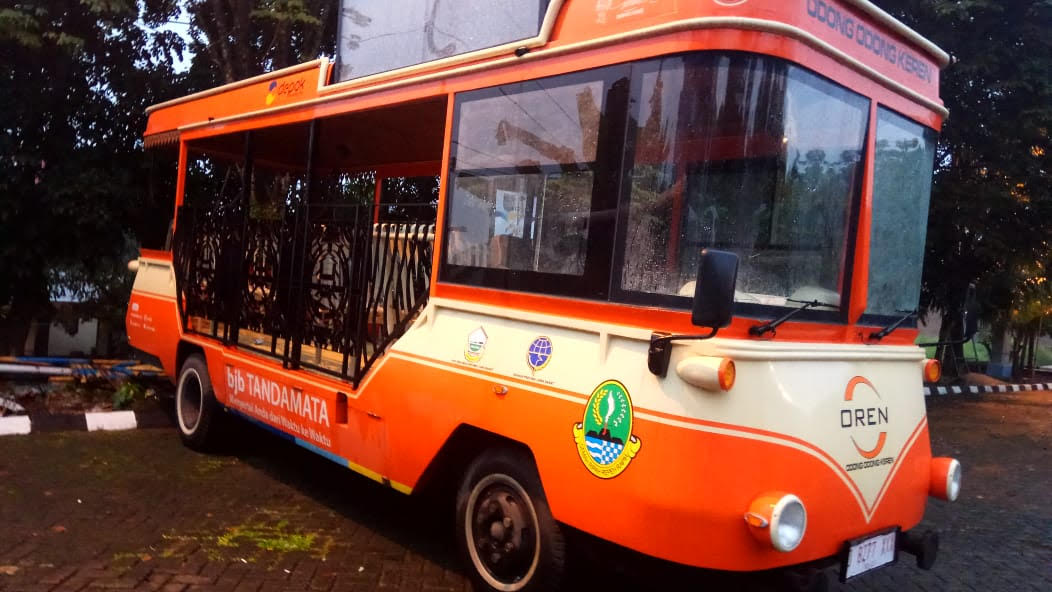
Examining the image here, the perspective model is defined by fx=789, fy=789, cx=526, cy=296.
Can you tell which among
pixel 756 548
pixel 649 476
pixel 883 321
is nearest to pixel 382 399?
pixel 649 476

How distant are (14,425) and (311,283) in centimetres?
335

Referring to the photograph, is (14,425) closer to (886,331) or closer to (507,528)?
(507,528)

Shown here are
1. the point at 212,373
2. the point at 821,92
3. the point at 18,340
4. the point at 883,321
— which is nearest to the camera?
the point at 821,92

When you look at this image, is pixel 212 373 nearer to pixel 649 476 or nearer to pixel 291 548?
pixel 291 548

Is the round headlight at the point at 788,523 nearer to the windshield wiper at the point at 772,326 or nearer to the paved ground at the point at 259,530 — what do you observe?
the paved ground at the point at 259,530

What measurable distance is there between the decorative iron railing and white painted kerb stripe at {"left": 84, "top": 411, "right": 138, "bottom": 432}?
1.29 m

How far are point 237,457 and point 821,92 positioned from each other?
5289 mm

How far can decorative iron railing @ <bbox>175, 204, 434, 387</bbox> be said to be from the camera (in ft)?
15.5

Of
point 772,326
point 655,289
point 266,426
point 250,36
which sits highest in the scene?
point 250,36

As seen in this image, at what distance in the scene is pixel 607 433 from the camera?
3119mm

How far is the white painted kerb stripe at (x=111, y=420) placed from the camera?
6.98 meters

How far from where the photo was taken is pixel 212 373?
6.21 metres

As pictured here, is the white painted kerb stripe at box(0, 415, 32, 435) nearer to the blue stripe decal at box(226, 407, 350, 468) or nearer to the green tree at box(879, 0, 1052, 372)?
the blue stripe decal at box(226, 407, 350, 468)

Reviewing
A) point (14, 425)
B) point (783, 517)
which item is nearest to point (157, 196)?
point (14, 425)
